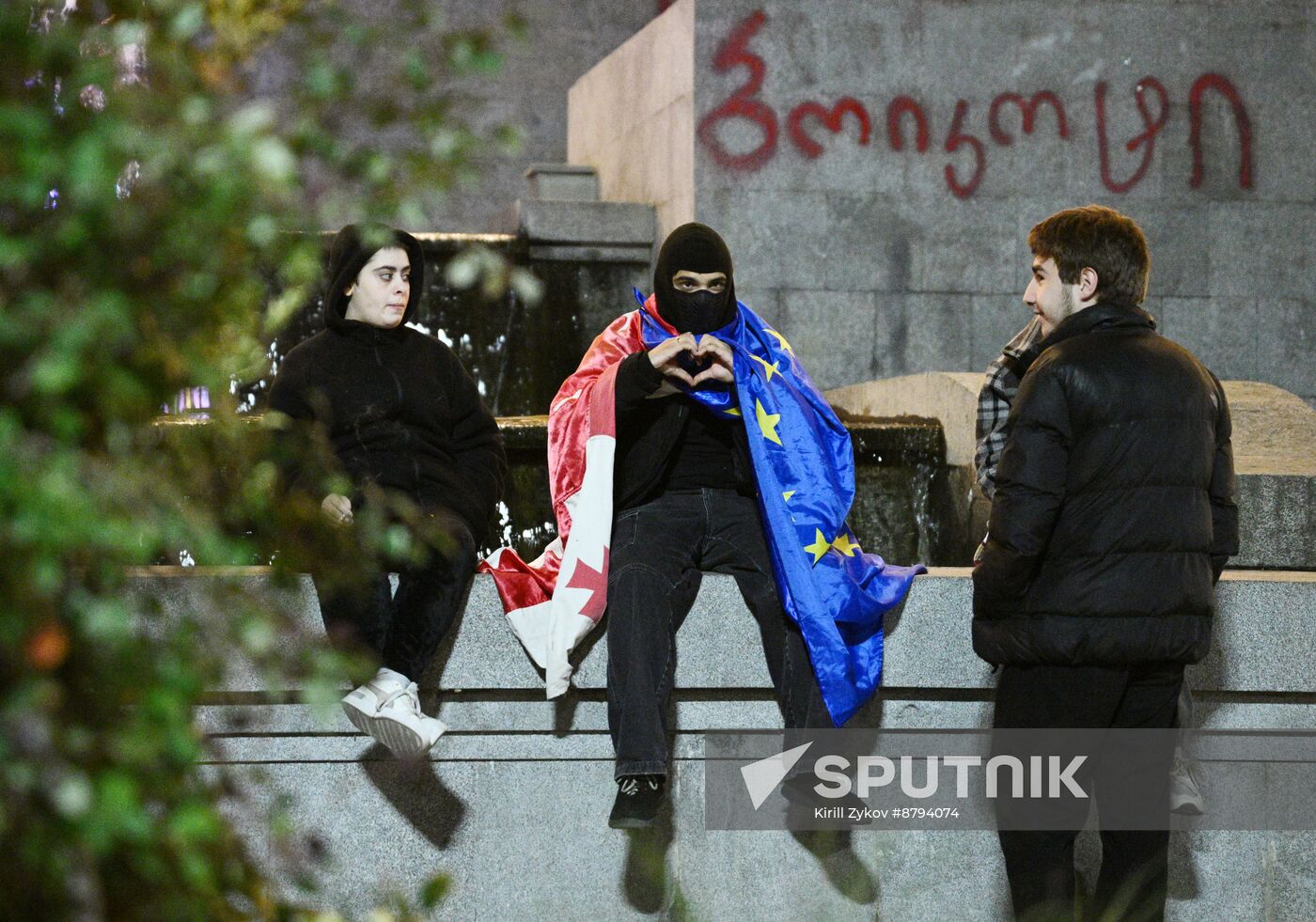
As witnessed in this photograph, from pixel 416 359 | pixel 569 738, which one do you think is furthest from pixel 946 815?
pixel 416 359

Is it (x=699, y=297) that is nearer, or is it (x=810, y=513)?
(x=810, y=513)

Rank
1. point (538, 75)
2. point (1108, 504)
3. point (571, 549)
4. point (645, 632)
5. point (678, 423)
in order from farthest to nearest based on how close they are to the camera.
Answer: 1. point (538, 75)
2. point (678, 423)
3. point (571, 549)
4. point (645, 632)
5. point (1108, 504)

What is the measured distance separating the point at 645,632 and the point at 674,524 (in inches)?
18.5

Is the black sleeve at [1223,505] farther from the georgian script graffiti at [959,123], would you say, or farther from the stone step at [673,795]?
the georgian script graffiti at [959,123]

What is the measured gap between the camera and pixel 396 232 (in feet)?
16.8

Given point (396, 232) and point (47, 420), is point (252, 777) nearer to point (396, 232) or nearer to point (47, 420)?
point (47, 420)

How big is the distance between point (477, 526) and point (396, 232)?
1018 millimetres

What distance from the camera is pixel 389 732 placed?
14.6 feet

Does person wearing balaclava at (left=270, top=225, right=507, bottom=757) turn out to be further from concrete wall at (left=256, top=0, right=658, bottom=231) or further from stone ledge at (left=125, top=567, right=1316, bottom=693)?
concrete wall at (left=256, top=0, right=658, bottom=231)

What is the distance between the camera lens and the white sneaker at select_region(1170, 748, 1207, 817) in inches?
175

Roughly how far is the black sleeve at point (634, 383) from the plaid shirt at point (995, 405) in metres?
1.08

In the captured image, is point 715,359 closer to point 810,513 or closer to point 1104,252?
point 810,513

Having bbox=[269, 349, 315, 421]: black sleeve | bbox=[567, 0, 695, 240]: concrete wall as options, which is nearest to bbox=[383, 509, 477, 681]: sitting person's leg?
bbox=[269, 349, 315, 421]: black sleeve

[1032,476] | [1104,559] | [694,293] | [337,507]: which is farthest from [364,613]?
[1104,559]
